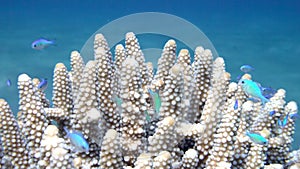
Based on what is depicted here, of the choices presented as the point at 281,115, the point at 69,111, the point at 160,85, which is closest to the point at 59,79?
the point at 69,111

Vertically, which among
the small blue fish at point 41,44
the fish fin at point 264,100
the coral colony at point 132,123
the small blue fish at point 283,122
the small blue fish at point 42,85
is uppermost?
the small blue fish at point 41,44

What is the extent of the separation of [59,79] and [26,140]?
1.97 feet

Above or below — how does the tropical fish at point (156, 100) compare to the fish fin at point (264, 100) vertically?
below

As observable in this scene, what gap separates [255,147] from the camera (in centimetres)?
275

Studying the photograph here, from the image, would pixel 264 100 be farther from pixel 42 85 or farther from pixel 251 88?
pixel 42 85

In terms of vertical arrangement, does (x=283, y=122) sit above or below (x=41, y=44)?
below

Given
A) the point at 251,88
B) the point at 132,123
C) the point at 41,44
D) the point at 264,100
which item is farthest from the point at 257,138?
the point at 41,44

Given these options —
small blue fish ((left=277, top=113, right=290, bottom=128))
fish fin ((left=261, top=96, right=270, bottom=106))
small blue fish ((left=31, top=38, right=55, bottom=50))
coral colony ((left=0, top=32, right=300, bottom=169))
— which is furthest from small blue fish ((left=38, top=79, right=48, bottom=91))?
small blue fish ((left=277, top=113, right=290, bottom=128))

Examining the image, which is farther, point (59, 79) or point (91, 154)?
point (59, 79)

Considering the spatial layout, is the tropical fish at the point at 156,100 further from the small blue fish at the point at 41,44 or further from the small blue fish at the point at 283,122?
the small blue fish at the point at 41,44

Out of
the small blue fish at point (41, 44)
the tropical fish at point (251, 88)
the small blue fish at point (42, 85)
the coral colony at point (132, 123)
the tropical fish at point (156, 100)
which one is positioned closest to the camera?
the coral colony at point (132, 123)

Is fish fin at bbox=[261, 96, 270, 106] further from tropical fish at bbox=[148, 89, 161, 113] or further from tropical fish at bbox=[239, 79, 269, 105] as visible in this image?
tropical fish at bbox=[148, 89, 161, 113]

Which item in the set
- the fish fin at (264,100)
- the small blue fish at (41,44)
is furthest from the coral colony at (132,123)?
the small blue fish at (41,44)

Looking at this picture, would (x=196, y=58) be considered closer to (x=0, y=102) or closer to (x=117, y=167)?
(x=117, y=167)
